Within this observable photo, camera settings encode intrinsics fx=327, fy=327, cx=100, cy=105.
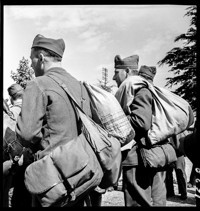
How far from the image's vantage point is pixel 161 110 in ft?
10.7

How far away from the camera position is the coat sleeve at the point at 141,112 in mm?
3162

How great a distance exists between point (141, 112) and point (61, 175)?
47.3 inches

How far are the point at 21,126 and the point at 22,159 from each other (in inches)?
43.7

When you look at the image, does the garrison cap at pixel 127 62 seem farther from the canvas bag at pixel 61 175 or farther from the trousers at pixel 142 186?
the canvas bag at pixel 61 175

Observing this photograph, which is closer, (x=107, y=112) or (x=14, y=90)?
(x=107, y=112)

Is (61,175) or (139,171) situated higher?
(61,175)

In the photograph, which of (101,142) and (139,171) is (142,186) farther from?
(101,142)

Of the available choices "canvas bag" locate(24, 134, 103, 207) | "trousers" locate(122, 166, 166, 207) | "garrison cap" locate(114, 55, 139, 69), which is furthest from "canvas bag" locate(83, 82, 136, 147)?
"garrison cap" locate(114, 55, 139, 69)

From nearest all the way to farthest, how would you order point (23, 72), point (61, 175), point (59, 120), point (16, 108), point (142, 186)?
point (61, 175) → point (59, 120) → point (142, 186) → point (16, 108) → point (23, 72)

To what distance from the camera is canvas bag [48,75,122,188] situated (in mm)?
2389

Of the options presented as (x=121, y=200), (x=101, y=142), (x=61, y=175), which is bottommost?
(x=121, y=200)

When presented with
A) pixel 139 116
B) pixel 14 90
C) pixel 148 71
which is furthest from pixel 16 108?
pixel 148 71

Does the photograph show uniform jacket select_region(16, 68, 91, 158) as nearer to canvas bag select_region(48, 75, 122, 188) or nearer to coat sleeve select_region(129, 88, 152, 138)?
canvas bag select_region(48, 75, 122, 188)

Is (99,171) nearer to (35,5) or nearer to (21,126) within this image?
(21,126)
